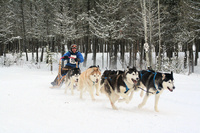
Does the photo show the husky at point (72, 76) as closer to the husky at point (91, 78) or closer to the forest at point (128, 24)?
the husky at point (91, 78)

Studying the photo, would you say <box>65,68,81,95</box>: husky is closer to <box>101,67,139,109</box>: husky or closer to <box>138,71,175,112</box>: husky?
<box>101,67,139,109</box>: husky

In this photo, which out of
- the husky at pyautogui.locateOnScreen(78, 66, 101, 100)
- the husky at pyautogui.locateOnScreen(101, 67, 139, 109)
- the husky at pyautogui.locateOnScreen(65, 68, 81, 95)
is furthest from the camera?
the husky at pyautogui.locateOnScreen(65, 68, 81, 95)

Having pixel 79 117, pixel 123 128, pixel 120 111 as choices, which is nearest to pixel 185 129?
pixel 123 128

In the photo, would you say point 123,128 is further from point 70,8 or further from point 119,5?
point 70,8

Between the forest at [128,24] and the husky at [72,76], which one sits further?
the forest at [128,24]

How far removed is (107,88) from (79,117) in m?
1.52

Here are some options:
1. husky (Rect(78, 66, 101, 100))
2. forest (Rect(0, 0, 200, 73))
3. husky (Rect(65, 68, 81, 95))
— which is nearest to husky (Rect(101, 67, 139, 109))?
husky (Rect(78, 66, 101, 100))

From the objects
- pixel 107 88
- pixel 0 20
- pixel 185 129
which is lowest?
pixel 185 129

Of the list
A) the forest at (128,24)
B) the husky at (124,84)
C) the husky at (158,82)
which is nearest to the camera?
the husky at (158,82)

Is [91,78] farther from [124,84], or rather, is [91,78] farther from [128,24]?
[128,24]

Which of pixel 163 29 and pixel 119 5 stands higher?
pixel 119 5

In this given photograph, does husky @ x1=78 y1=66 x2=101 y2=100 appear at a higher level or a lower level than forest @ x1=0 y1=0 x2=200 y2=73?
lower

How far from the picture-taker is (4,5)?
71.7 feet

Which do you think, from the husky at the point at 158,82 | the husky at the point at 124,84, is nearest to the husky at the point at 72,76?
the husky at the point at 124,84
